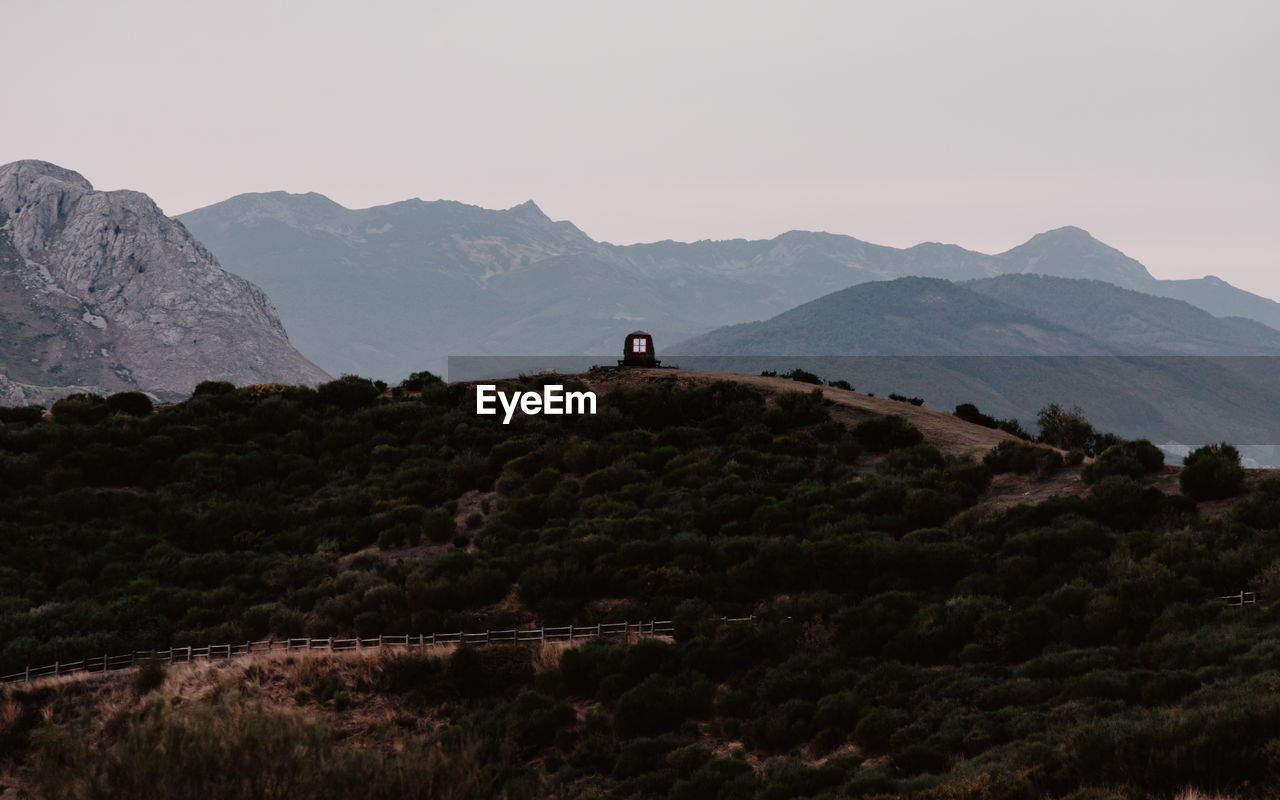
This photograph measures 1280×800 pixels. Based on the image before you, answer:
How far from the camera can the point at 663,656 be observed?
37250 millimetres

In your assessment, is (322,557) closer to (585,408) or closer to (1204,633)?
(585,408)

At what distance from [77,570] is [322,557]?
10.5m

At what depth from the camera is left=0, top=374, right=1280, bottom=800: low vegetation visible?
87.1 feet

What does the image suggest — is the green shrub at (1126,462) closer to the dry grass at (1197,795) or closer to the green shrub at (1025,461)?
the green shrub at (1025,461)

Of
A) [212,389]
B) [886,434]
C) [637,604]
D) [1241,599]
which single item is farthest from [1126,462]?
[212,389]

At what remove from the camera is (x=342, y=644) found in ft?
135

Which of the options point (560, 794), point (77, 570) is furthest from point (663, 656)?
point (77, 570)

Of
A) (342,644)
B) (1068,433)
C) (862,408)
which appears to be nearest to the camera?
(342,644)

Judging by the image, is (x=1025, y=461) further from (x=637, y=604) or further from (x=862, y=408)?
(x=637, y=604)
